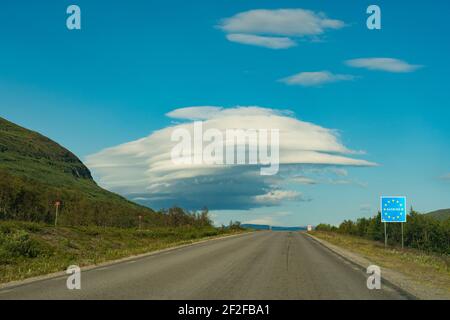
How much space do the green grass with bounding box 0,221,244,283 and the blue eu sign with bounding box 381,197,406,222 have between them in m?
15.8

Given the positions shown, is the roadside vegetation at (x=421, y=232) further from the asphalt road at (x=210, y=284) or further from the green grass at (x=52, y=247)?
the asphalt road at (x=210, y=284)

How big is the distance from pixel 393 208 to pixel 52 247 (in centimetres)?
2311

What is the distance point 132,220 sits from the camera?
109000mm

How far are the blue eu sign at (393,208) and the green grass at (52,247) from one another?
15830 millimetres

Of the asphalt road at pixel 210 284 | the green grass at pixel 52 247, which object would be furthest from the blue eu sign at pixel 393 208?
the asphalt road at pixel 210 284

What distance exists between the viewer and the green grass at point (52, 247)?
1844cm

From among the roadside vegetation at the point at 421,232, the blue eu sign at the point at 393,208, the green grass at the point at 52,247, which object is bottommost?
the roadside vegetation at the point at 421,232

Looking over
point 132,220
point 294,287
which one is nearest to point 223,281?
point 294,287

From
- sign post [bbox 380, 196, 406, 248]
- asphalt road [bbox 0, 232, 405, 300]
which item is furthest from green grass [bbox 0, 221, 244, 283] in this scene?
sign post [bbox 380, 196, 406, 248]

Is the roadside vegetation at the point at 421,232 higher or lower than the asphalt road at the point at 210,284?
lower

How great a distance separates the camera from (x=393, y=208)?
36875mm

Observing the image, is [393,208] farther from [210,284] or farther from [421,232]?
[421,232]

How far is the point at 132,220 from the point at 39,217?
1707 inches
